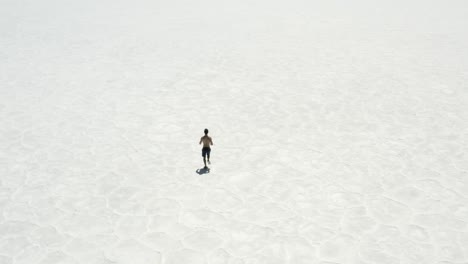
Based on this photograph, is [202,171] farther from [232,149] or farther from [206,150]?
[232,149]

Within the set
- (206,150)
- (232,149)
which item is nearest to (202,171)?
(206,150)

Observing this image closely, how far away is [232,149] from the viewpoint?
1039cm

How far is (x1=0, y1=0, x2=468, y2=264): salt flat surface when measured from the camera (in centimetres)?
722

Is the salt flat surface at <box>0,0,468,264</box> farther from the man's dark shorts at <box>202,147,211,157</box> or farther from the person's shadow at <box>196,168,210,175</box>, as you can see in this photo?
the man's dark shorts at <box>202,147,211,157</box>

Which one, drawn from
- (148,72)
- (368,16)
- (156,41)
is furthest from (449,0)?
(148,72)

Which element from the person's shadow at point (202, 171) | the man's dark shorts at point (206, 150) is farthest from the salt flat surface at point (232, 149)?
the man's dark shorts at point (206, 150)

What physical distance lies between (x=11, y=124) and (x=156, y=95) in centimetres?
446

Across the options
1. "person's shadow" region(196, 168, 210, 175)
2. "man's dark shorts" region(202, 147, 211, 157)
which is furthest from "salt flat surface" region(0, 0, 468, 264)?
"man's dark shorts" region(202, 147, 211, 157)

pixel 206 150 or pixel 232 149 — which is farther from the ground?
pixel 206 150

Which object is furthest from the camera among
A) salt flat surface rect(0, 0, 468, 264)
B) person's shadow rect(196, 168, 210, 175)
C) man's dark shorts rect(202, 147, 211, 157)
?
person's shadow rect(196, 168, 210, 175)

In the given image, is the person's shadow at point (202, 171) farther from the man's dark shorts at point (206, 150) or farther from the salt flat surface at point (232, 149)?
the man's dark shorts at point (206, 150)

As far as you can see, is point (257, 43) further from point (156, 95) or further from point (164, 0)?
point (164, 0)

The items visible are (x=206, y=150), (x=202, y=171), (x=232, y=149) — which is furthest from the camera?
(x=232, y=149)

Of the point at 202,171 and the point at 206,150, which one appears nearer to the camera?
the point at 206,150
